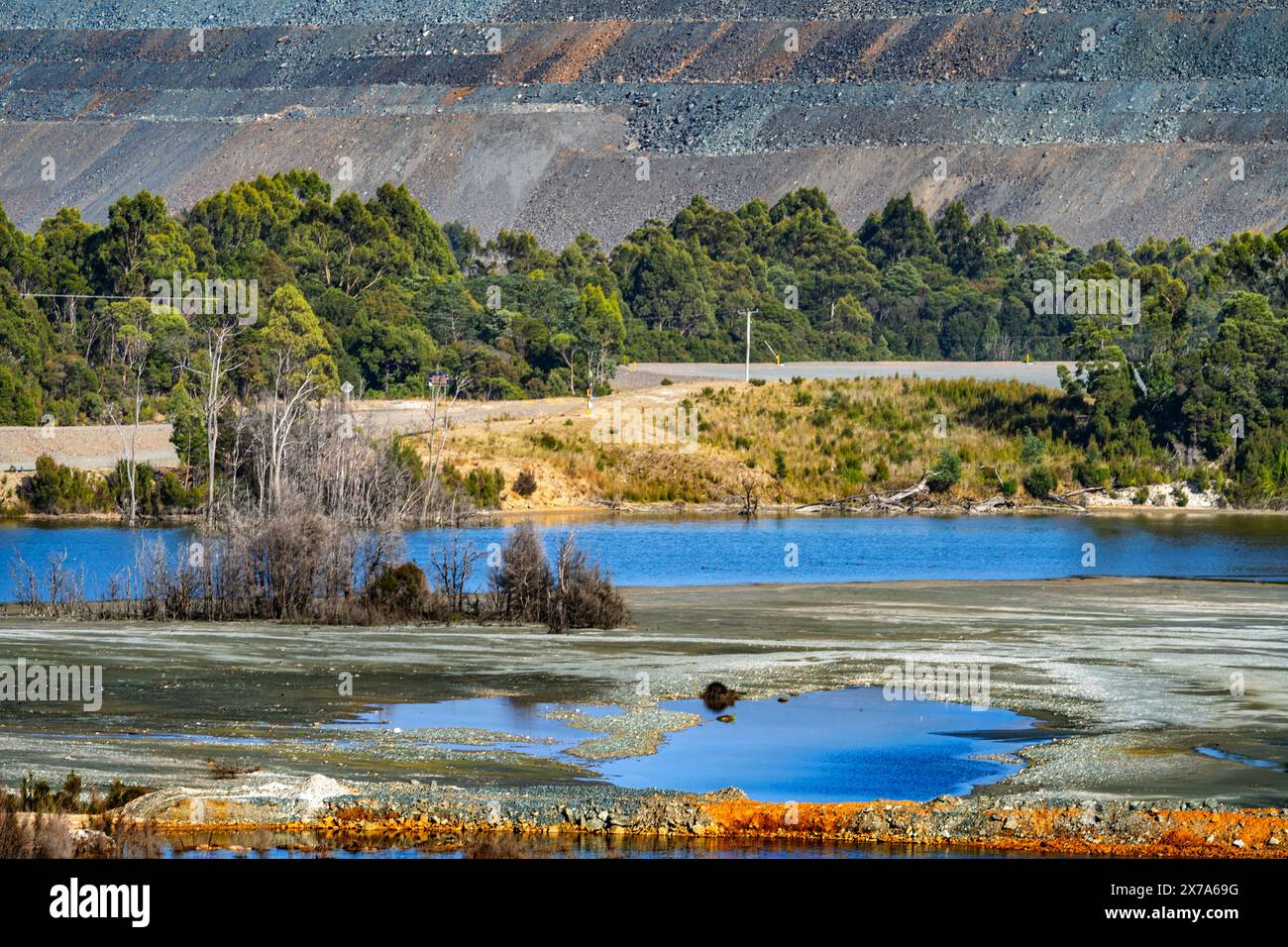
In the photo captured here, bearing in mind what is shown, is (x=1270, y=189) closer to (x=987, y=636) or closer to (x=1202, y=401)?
(x=1202, y=401)

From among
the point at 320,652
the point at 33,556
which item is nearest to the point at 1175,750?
the point at 320,652

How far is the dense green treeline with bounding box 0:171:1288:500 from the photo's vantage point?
75375 mm

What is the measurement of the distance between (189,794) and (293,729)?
5.08 m

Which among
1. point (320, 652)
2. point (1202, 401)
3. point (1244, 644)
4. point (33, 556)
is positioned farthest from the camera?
point (1202, 401)

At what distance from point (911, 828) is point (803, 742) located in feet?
17.9

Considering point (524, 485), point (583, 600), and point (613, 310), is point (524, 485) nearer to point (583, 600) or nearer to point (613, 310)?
point (613, 310)

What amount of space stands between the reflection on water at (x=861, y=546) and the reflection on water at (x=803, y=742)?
16.7 meters

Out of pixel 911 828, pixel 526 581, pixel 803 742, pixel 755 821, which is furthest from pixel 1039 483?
pixel 755 821

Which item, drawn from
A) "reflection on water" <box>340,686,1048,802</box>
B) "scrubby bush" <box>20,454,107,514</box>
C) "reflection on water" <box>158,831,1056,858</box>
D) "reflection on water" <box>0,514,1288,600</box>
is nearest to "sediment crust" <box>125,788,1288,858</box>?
"reflection on water" <box>158,831,1056,858</box>

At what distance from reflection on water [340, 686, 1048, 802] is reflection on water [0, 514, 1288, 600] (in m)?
16.7

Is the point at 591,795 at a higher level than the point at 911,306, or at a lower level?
lower

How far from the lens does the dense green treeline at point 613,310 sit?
75.4 m
